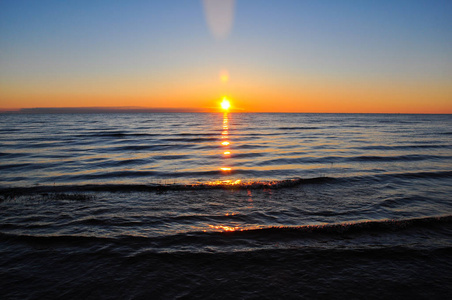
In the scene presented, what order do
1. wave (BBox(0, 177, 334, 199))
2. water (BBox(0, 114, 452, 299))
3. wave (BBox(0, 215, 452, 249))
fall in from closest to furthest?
water (BBox(0, 114, 452, 299)), wave (BBox(0, 215, 452, 249)), wave (BBox(0, 177, 334, 199))

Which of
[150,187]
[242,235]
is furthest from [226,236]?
[150,187]

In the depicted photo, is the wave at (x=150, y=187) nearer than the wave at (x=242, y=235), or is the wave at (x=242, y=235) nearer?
the wave at (x=242, y=235)

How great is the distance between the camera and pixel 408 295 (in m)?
4.61

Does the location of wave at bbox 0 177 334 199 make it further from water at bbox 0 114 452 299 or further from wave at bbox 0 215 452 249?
wave at bbox 0 215 452 249

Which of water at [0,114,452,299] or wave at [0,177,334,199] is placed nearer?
water at [0,114,452,299]

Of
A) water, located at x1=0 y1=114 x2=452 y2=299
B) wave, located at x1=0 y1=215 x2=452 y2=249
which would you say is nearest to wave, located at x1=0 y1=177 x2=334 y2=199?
water, located at x1=0 y1=114 x2=452 y2=299

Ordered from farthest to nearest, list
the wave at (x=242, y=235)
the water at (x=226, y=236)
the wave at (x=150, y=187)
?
the wave at (x=150, y=187), the wave at (x=242, y=235), the water at (x=226, y=236)

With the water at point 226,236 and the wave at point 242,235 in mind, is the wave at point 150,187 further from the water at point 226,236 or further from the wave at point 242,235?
the wave at point 242,235

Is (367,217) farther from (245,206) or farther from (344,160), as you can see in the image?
(344,160)

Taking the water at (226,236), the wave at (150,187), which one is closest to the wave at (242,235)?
the water at (226,236)

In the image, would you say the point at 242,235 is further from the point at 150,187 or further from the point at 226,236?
the point at 150,187

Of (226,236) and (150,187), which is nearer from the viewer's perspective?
(226,236)

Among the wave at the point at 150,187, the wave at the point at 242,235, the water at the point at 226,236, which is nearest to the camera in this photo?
the water at the point at 226,236

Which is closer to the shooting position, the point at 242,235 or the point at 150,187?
the point at 242,235
